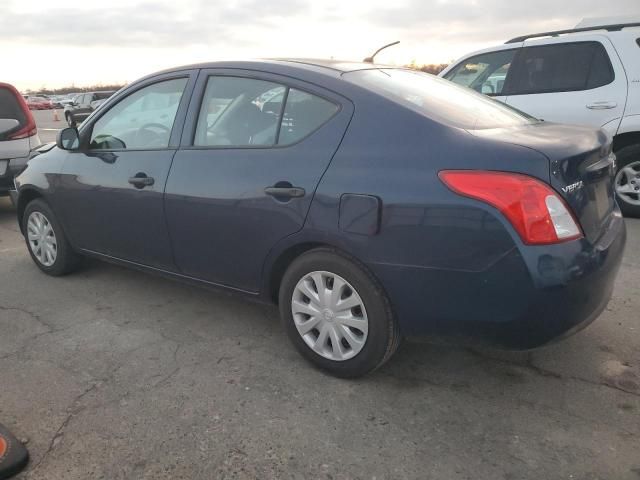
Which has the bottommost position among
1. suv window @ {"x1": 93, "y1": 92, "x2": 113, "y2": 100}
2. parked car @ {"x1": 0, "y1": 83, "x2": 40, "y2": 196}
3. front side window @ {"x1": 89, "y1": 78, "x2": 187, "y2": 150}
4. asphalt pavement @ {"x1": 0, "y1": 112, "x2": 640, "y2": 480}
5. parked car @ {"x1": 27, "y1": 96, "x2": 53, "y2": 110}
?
parked car @ {"x1": 27, "y1": 96, "x2": 53, "y2": 110}

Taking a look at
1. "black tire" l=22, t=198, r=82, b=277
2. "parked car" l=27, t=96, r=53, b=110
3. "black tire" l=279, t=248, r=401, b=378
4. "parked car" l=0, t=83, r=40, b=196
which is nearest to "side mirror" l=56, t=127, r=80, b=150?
"black tire" l=22, t=198, r=82, b=277

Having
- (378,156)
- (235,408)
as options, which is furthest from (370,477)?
(378,156)

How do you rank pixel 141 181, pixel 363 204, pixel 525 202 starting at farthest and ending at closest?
1. pixel 141 181
2. pixel 363 204
3. pixel 525 202

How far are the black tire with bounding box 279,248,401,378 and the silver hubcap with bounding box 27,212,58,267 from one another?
2465 mm

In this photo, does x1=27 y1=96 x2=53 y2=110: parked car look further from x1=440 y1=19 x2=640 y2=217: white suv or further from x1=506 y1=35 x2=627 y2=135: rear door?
x1=506 y1=35 x2=627 y2=135: rear door

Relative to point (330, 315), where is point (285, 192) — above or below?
above

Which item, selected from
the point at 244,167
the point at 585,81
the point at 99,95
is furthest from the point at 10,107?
the point at 99,95

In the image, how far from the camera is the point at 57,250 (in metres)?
4.42

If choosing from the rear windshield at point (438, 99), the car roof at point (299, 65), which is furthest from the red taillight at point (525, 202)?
the car roof at point (299, 65)

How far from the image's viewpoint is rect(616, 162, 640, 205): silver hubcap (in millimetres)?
5816

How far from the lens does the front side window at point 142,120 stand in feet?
11.6

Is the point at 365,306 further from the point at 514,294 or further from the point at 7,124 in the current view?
the point at 7,124

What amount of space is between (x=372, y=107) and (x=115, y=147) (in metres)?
2.00

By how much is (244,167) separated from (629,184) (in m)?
4.63
